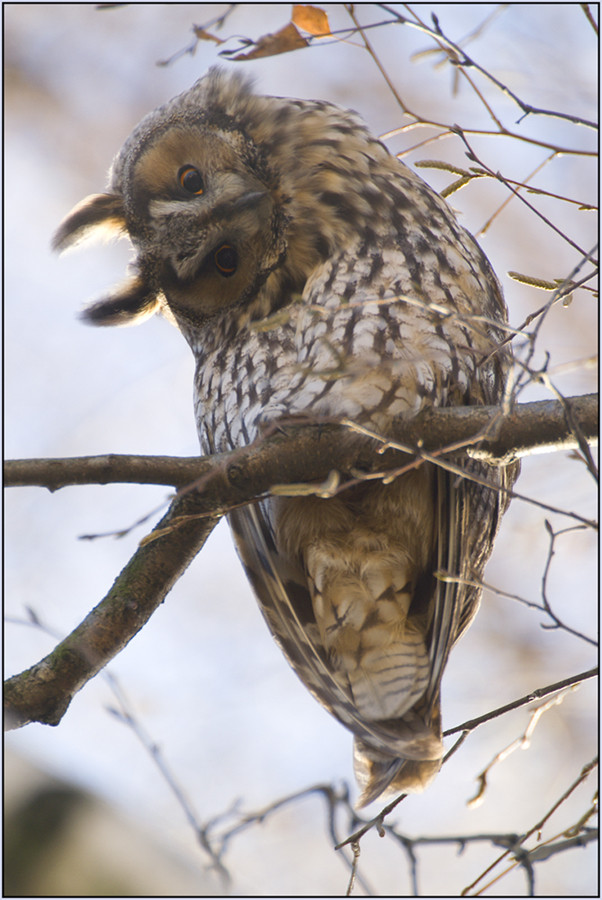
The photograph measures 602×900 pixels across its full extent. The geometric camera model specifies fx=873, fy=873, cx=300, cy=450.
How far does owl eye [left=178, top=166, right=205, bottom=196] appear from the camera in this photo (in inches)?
104

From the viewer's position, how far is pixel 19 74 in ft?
19.5

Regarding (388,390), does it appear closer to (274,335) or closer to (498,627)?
(274,335)

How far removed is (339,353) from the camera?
198cm

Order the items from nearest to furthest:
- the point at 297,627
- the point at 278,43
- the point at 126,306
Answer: the point at 278,43 < the point at 297,627 < the point at 126,306

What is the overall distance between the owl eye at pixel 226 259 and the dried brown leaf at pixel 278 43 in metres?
0.71

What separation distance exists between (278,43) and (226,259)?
79cm

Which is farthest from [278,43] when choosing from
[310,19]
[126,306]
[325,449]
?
[126,306]

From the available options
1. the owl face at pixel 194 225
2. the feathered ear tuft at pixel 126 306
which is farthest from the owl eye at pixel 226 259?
the feathered ear tuft at pixel 126 306

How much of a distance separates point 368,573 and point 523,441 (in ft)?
2.13

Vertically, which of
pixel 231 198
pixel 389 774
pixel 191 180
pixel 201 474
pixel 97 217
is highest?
pixel 97 217

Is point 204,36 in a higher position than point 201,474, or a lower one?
higher

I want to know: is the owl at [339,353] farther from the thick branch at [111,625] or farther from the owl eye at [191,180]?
the thick branch at [111,625]

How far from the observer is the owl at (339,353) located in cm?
219

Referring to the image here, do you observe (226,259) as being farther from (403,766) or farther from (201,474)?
(403,766)
